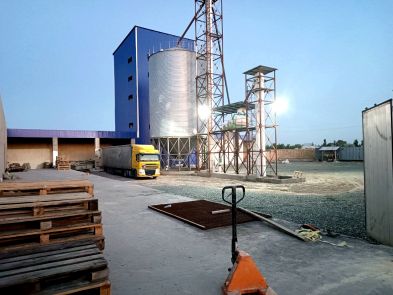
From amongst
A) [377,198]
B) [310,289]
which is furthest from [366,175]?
[310,289]

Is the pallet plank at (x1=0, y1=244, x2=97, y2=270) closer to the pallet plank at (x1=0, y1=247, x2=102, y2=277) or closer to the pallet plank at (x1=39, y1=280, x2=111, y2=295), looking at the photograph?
the pallet plank at (x1=0, y1=247, x2=102, y2=277)

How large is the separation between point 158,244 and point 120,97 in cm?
4395

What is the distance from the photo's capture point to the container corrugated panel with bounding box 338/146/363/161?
5303 centimetres

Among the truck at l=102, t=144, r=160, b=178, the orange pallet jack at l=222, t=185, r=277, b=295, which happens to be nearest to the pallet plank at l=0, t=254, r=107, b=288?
the orange pallet jack at l=222, t=185, r=277, b=295

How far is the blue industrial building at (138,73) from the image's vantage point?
40.6 m

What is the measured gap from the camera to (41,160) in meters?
40.8

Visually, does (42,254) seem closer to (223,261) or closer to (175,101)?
(223,261)

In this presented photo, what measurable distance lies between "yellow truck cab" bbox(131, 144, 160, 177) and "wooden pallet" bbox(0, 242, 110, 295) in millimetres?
20776

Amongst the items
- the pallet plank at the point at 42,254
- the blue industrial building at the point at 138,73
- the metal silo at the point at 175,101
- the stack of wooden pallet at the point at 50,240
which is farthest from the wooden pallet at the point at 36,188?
the blue industrial building at the point at 138,73

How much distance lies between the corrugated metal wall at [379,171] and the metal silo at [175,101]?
2743cm

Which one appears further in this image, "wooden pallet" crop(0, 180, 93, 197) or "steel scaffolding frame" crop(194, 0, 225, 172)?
"steel scaffolding frame" crop(194, 0, 225, 172)

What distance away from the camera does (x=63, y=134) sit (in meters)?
38.3

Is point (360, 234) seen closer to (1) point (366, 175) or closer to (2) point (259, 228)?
(1) point (366, 175)

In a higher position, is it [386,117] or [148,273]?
[386,117]
